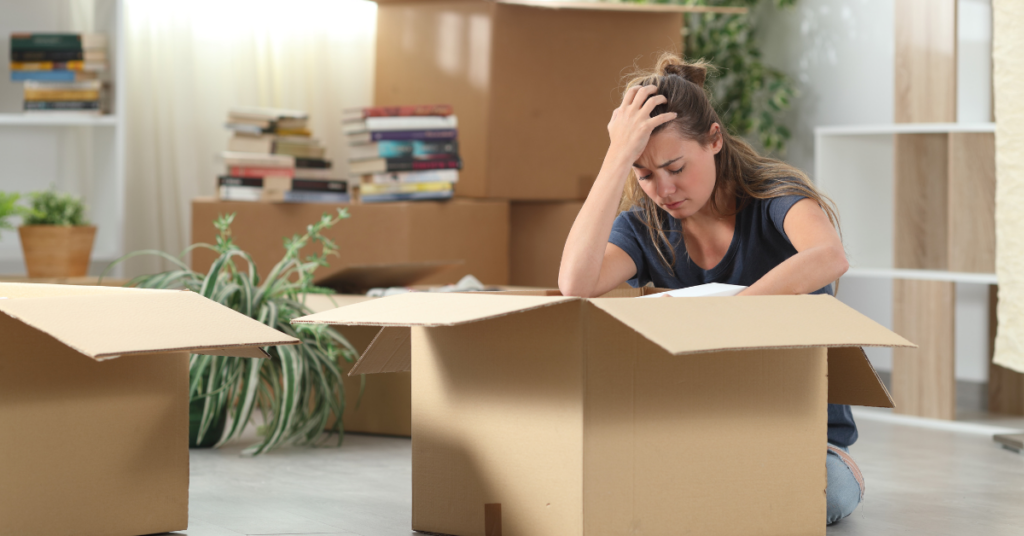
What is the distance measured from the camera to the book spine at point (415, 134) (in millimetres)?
2857

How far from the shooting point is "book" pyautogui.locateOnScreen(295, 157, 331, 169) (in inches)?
114

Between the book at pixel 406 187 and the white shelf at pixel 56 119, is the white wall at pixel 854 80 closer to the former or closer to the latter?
the book at pixel 406 187

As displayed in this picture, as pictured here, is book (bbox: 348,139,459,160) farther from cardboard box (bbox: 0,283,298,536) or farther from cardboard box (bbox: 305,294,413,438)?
cardboard box (bbox: 0,283,298,536)

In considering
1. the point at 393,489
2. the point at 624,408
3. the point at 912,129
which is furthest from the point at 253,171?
the point at 624,408

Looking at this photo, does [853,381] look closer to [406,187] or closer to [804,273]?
[804,273]

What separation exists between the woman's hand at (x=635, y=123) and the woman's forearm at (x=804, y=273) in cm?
24

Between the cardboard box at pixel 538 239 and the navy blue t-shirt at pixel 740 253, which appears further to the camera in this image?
the cardboard box at pixel 538 239

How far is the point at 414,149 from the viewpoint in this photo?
2859mm

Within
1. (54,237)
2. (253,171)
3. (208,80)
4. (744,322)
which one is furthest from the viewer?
(208,80)

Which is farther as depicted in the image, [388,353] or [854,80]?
[854,80]

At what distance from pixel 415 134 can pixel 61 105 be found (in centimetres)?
98

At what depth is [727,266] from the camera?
1568 mm

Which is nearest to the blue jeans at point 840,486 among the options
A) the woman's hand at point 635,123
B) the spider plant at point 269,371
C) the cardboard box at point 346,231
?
the woman's hand at point 635,123

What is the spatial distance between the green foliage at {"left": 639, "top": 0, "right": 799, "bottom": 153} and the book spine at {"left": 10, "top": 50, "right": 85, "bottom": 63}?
1856 mm
